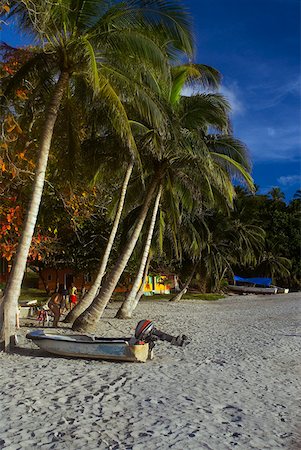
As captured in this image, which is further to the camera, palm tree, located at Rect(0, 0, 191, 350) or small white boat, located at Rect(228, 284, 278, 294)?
small white boat, located at Rect(228, 284, 278, 294)

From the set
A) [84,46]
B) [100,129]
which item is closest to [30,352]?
[84,46]

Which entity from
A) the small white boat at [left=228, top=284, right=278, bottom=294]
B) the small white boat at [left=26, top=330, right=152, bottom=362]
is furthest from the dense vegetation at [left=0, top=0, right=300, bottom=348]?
the small white boat at [left=228, top=284, right=278, bottom=294]

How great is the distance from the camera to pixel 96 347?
8.78 meters

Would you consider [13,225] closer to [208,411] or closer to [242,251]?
[208,411]

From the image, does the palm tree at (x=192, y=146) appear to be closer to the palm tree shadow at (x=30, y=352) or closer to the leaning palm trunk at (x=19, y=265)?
the palm tree shadow at (x=30, y=352)

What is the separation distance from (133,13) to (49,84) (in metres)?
2.63

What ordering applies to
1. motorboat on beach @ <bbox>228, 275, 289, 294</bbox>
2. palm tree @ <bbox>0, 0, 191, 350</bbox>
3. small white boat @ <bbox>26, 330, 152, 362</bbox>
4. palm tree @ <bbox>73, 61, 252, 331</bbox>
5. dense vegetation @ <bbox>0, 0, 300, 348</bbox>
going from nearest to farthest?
small white boat @ <bbox>26, 330, 152, 362</bbox>
palm tree @ <bbox>0, 0, 191, 350</bbox>
dense vegetation @ <bbox>0, 0, 300, 348</bbox>
palm tree @ <bbox>73, 61, 252, 331</bbox>
motorboat on beach @ <bbox>228, 275, 289, 294</bbox>

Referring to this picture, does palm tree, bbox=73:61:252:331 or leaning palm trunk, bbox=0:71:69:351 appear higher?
palm tree, bbox=73:61:252:331

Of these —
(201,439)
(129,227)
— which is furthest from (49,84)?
(201,439)

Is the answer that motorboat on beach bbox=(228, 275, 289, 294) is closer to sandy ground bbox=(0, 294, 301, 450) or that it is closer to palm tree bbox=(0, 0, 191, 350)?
sandy ground bbox=(0, 294, 301, 450)

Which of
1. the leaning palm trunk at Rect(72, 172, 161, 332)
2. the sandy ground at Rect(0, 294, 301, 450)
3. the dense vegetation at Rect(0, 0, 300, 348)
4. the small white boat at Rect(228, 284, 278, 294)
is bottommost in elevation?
the sandy ground at Rect(0, 294, 301, 450)

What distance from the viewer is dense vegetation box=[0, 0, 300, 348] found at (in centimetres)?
984

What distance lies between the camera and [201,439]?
16.4 feet

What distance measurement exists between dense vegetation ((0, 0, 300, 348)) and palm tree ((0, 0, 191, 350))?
2 cm
